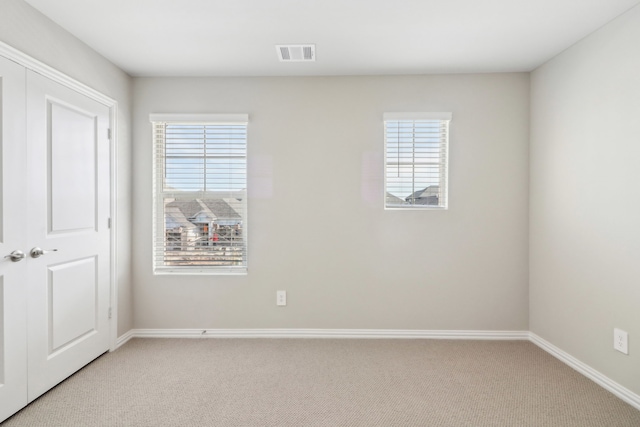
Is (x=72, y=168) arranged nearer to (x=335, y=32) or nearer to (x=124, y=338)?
(x=124, y=338)

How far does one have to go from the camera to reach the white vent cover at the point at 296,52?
9.08ft

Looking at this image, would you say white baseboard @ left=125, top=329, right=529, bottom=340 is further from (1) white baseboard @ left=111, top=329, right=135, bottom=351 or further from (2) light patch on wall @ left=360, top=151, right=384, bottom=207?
(2) light patch on wall @ left=360, top=151, right=384, bottom=207

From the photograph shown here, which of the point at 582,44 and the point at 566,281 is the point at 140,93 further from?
the point at 566,281

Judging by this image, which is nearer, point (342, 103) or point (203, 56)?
point (203, 56)

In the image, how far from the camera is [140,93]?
3.38 meters

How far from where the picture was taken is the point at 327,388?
8.09ft

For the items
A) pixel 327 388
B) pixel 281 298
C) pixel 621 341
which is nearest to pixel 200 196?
pixel 281 298

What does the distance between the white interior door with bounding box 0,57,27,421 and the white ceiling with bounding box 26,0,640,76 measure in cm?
65

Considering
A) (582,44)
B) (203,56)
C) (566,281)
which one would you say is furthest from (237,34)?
(566,281)

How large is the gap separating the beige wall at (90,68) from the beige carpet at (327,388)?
0.71 metres

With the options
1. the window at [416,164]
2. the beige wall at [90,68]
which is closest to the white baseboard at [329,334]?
the beige wall at [90,68]

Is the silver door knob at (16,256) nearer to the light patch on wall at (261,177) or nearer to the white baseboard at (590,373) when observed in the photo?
the light patch on wall at (261,177)

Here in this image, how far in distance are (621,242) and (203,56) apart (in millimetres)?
3391

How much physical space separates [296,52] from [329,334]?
8.29 ft
